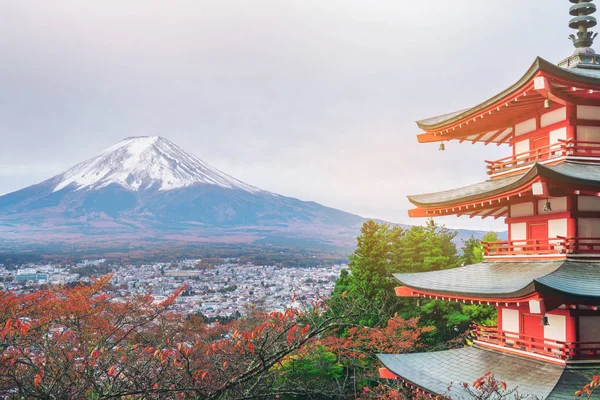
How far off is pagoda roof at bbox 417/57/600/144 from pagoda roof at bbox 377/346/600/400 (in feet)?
14.3

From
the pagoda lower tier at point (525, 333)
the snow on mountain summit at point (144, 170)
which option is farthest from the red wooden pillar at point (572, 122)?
the snow on mountain summit at point (144, 170)

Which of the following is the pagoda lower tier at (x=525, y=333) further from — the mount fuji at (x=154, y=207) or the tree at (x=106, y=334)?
the mount fuji at (x=154, y=207)

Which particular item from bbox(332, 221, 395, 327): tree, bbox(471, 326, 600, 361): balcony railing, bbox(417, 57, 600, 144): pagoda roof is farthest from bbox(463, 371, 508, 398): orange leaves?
bbox(332, 221, 395, 327): tree

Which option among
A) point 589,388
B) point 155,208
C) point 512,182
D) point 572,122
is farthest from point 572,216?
point 155,208

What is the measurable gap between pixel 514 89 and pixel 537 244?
113 inches

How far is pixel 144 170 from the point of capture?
119 meters

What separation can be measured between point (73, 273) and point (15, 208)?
74.0 meters

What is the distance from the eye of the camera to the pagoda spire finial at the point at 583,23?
8992mm

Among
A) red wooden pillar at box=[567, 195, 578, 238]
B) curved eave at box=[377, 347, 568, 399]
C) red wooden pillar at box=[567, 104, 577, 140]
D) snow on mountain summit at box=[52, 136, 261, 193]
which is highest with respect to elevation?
snow on mountain summit at box=[52, 136, 261, 193]

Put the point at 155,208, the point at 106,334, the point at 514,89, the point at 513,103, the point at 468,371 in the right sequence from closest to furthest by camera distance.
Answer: the point at 514,89
the point at 468,371
the point at 513,103
the point at 106,334
the point at 155,208

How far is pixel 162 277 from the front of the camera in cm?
4438

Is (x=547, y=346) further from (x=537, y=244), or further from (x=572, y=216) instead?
(x=572, y=216)

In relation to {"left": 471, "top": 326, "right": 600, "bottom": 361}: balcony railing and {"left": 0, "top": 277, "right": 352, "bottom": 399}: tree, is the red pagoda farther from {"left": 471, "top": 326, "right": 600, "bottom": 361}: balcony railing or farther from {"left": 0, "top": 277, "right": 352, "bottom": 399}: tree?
{"left": 0, "top": 277, "right": 352, "bottom": 399}: tree

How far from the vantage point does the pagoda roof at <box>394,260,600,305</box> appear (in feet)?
22.1
